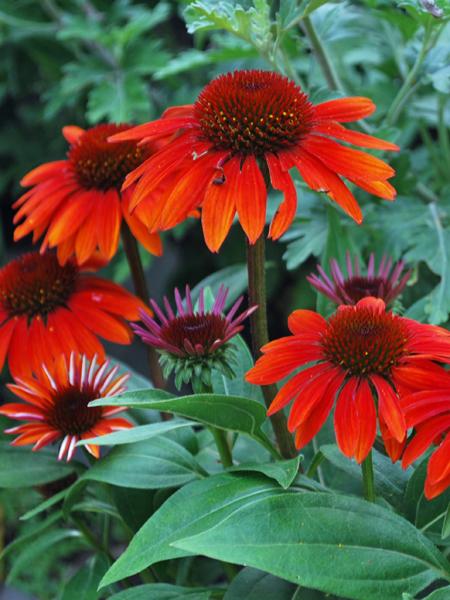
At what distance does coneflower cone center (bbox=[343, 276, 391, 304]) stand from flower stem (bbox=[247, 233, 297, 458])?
102 millimetres

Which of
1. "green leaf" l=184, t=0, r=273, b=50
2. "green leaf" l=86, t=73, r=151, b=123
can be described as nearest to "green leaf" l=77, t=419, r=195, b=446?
"green leaf" l=184, t=0, r=273, b=50

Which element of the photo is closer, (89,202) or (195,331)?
(195,331)

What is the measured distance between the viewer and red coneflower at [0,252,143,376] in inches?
32.8

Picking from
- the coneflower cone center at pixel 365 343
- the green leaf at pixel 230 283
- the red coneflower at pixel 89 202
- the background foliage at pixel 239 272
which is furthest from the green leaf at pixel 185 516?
the green leaf at pixel 230 283

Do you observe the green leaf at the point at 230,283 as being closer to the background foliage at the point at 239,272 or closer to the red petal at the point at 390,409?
the background foliage at the point at 239,272

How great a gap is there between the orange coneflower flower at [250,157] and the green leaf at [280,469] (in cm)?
16

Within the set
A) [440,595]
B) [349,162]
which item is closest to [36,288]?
[349,162]

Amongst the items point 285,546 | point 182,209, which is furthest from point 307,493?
point 182,209

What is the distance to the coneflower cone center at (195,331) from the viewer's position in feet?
2.23

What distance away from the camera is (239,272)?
1.02 meters

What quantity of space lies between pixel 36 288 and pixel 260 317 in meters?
0.26

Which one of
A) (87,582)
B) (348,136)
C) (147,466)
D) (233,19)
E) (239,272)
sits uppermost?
(233,19)

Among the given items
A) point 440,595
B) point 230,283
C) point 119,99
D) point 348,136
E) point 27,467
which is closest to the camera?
point 440,595

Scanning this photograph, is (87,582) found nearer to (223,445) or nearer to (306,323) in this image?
(223,445)
